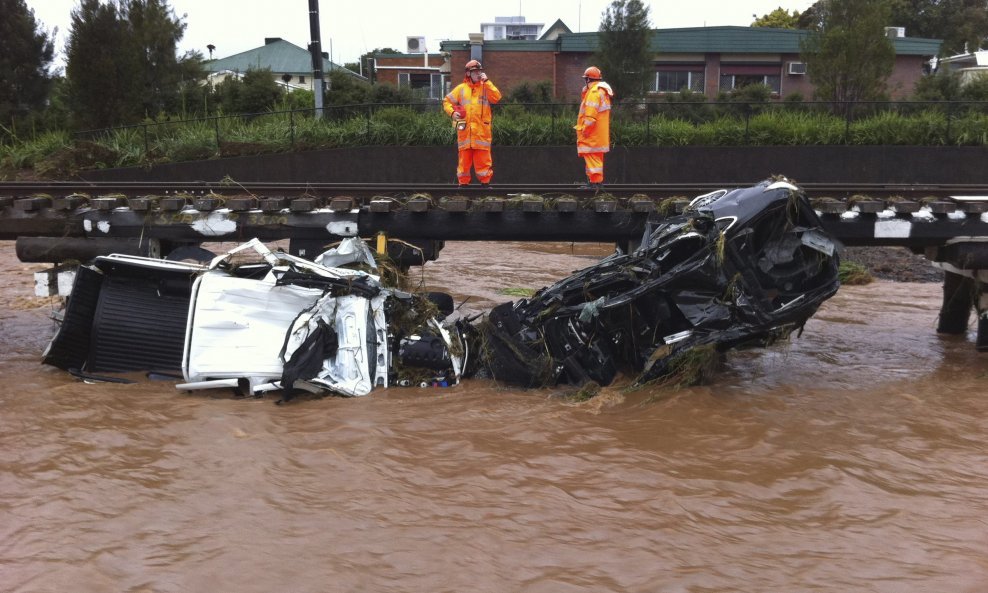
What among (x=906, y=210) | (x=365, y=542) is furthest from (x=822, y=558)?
(x=906, y=210)

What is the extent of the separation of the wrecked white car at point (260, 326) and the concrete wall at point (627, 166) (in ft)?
37.2

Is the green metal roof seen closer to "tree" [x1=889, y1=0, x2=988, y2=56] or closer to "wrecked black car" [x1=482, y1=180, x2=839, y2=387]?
"tree" [x1=889, y1=0, x2=988, y2=56]

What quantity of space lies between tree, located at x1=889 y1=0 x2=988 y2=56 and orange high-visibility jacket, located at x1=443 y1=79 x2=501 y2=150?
36826mm

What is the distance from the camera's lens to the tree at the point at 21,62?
23.6 m

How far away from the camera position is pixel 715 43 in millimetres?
28938

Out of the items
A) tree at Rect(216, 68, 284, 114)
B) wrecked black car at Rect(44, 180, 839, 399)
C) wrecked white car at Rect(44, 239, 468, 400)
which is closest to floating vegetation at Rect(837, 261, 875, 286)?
wrecked black car at Rect(44, 180, 839, 399)

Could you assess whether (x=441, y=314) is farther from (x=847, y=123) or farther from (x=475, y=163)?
(x=847, y=123)

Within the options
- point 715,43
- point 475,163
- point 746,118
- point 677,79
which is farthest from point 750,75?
point 475,163

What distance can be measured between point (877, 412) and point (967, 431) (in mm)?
705

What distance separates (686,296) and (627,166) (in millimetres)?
12103

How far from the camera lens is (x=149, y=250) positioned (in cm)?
888

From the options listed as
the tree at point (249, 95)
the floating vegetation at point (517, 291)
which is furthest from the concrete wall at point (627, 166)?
the floating vegetation at point (517, 291)

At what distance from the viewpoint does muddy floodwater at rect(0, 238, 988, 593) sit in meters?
4.82

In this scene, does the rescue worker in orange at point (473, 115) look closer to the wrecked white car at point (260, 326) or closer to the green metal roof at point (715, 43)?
the wrecked white car at point (260, 326)
